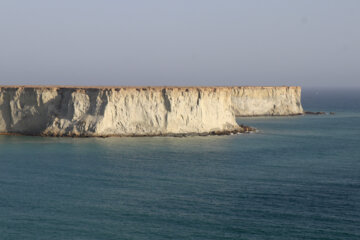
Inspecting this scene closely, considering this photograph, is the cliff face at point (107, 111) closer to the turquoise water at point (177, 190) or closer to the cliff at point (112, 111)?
the cliff at point (112, 111)

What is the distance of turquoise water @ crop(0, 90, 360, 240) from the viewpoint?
23141 mm

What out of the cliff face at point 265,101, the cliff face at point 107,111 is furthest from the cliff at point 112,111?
the cliff face at point 265,101

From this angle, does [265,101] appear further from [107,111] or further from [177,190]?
[177,190]

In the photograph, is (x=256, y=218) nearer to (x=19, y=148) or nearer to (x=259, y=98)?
(x=19, y=148)

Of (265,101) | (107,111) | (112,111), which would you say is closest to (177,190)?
(107,111)

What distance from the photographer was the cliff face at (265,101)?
92625 mm

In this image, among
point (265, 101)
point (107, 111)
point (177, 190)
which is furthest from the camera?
point (265, 101)

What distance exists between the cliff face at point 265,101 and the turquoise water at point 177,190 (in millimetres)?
41528

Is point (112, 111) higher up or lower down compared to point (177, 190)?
higher up

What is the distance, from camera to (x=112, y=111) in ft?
183

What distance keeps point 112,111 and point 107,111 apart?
2.04 feet

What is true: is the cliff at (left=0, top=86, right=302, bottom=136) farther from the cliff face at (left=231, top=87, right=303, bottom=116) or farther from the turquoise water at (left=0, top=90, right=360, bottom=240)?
the cliff face at (left=231, top=87, right=303, bottom=116)

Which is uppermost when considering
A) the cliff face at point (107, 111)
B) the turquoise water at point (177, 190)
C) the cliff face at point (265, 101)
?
the cliff face at point (265, 101)

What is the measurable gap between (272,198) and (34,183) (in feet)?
44.2
